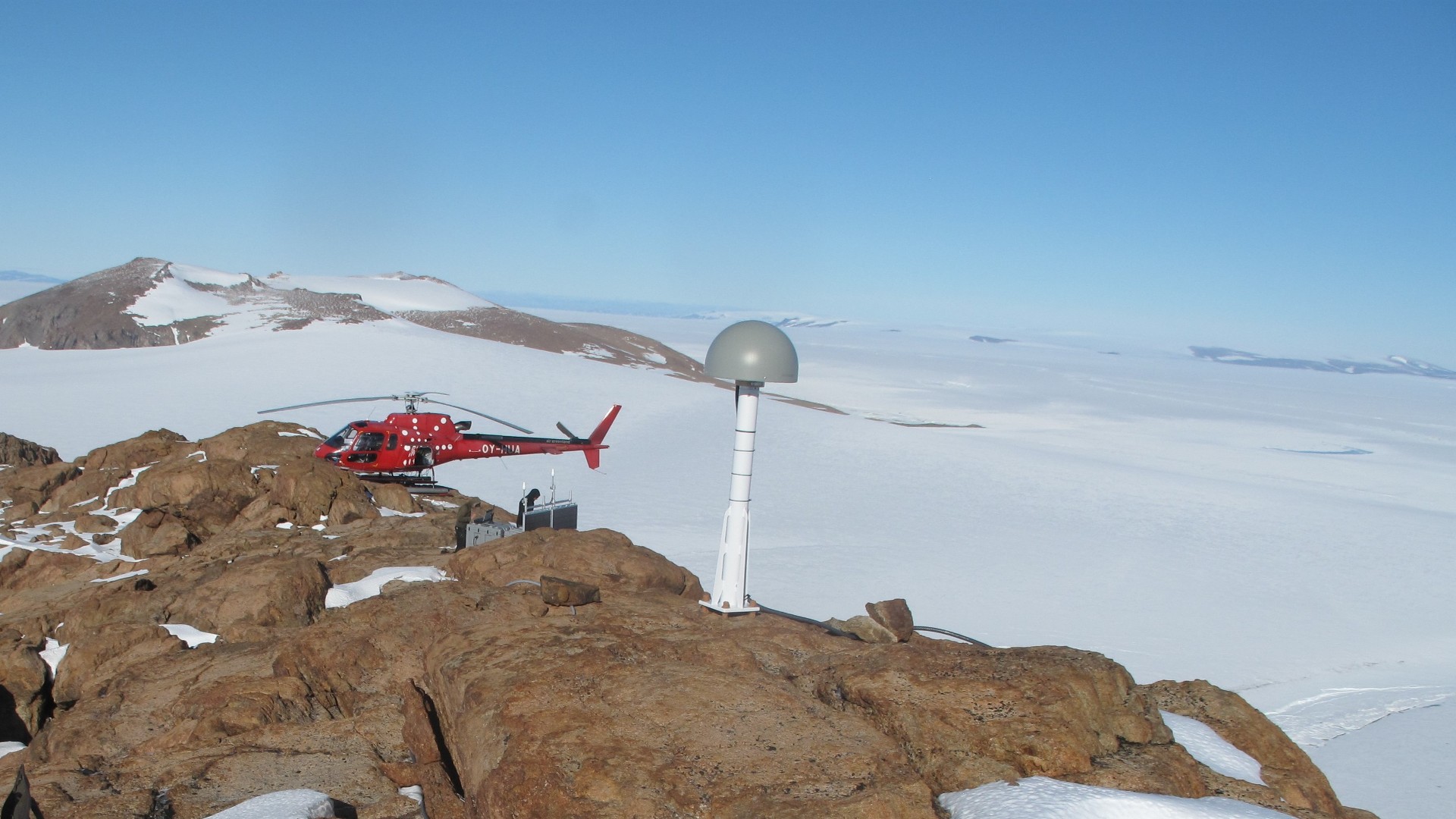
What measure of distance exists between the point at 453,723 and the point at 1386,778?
11768 mm

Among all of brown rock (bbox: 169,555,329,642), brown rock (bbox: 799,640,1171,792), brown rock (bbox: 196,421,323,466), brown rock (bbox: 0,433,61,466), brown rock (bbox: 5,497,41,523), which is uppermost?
brown rock (bbox: 799,640,1171,792)

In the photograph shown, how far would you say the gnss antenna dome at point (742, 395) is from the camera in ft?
25.9

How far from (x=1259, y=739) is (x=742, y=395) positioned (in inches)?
180

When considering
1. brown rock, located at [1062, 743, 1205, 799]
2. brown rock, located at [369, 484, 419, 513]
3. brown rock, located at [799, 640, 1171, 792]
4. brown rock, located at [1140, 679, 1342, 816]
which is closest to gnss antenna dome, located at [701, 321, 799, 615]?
brown rock, located at [799, 640, 1171, 792]

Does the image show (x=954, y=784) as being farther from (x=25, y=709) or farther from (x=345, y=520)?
(x=345, y=520)

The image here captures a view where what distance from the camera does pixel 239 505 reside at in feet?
A: 48.9

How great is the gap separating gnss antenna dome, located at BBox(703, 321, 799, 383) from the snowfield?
13.6ft

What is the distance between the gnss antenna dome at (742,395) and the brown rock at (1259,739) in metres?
3.25

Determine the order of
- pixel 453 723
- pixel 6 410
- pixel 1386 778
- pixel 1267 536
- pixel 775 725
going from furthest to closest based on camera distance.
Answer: pixel 6 410, pixel 1267 536, pixel 1386 778, pixel 453 723, pixel 775 725

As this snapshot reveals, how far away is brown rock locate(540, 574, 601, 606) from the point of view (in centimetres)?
771

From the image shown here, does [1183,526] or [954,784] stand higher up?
[954,784]

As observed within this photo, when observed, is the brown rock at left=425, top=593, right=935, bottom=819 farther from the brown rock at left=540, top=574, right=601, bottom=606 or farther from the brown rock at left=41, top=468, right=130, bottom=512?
the brown rock at left=41, top=468, right=130, bottom=512

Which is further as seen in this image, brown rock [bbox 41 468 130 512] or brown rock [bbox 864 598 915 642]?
brown rock [bbox 41 468 130 512]

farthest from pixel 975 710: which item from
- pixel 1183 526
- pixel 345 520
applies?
pixel 1183 526
